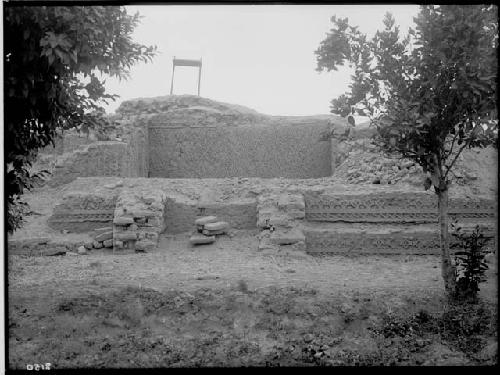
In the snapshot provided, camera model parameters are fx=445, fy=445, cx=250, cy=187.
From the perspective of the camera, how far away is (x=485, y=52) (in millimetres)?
4844

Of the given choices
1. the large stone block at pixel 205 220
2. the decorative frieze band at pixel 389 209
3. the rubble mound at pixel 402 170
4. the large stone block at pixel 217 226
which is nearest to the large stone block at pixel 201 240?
the large stone block at pixel 217 226

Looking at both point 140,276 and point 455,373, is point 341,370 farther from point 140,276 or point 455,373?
point 140,276

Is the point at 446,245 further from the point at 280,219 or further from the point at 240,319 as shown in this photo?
the point at 280,219

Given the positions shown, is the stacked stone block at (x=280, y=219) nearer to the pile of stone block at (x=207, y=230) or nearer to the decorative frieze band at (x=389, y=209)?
the decorative frieze band at (x=389, y=209)

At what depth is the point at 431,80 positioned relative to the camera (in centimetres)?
513

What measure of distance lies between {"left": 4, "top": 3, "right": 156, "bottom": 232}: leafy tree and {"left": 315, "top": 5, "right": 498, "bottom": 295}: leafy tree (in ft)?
8.18

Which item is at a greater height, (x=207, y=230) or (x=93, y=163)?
(x=93, y=163)

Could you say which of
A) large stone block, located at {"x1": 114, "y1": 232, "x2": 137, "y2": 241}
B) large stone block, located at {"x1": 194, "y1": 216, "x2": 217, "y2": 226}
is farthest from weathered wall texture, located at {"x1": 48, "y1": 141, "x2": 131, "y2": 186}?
large stone block, located at {"x1": 194, "y1": 216, "x2": 217, "y2": 226}

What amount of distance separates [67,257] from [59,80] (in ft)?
12.7

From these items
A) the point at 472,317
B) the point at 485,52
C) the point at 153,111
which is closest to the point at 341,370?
the point at 472,317

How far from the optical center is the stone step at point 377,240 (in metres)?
7.92

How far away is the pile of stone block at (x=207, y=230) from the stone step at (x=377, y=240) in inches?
63.2

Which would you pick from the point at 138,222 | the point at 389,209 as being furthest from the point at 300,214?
the point at 138,222

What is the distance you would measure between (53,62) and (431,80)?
165 inches
